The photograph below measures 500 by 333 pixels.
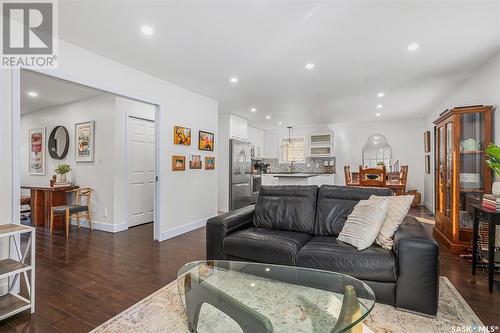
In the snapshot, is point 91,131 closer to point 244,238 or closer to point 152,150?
point 152,150

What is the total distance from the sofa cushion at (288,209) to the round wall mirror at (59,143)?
4532mm

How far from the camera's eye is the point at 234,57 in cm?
309

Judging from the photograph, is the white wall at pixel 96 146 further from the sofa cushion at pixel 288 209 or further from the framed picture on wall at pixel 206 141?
the sofa cushion at pixel 288 209

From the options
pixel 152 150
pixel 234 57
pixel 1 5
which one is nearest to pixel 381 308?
pixel 234 57

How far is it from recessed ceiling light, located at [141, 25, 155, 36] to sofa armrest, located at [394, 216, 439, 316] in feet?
9.69

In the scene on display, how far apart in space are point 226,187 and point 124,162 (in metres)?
2.42

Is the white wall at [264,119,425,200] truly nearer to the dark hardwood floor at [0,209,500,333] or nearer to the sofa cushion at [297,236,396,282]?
the dark hardwood floor at [0,209,500,333]

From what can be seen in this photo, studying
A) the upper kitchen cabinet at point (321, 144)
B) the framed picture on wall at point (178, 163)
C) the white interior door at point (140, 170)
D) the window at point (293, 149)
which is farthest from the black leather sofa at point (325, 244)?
the window at point (293, 149)

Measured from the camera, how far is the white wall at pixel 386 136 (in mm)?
7227

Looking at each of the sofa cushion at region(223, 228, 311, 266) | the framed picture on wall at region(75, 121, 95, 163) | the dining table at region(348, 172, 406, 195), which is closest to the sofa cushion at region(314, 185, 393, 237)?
the sofa cushion at region(223, 228, 311, 266)

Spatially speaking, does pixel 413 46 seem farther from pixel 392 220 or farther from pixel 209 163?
pixel 209 163

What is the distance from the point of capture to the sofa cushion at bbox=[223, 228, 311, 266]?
228cm

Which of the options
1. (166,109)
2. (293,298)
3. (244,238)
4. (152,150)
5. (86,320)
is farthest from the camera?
(152,150)

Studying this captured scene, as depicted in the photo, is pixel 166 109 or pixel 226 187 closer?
pixel 166 109
